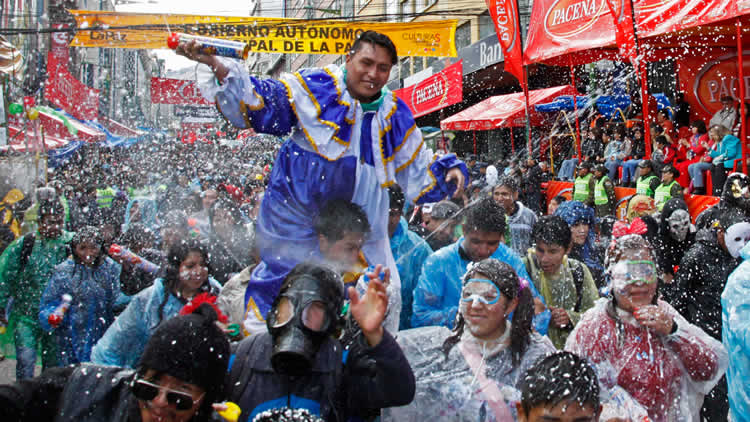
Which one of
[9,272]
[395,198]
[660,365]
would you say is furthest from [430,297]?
[9,272]

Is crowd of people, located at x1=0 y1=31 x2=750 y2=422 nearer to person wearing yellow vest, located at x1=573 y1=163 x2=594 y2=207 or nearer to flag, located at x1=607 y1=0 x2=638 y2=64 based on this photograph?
flag, located at x1=607 y1=0 x2=638 y2=64

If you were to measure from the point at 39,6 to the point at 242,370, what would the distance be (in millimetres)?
26660

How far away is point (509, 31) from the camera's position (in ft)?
36.0

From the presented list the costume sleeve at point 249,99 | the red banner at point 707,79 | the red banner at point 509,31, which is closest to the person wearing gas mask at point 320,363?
the costume sleeve at point 249,99

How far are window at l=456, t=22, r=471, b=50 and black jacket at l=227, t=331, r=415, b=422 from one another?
66.5ft

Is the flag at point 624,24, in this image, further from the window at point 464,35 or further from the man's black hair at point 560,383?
the window at point 464,35

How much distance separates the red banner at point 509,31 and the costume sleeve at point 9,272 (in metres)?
8.07

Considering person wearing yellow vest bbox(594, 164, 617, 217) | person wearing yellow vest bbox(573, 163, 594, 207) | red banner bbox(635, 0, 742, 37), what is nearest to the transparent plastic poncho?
red banner bbox(635, 0, 742, 37)

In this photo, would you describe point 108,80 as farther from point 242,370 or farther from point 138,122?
point 242,370

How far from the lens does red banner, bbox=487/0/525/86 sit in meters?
10.8

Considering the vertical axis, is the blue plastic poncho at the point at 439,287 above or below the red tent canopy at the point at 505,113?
below

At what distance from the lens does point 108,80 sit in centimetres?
4353

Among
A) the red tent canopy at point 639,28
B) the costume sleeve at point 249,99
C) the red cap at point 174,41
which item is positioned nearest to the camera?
the red cap at point 174,41

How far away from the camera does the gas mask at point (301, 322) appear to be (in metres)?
2.04
